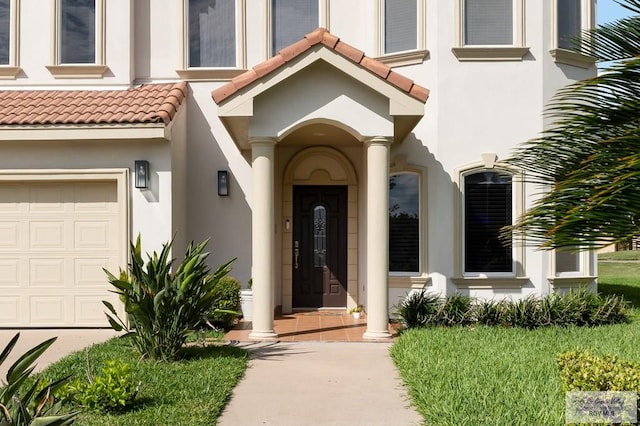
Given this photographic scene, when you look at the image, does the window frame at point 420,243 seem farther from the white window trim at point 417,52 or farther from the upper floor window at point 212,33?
the upper floor window at point 212,33

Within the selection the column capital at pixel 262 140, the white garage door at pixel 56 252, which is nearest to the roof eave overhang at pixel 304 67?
the column capital at pixel 262 140

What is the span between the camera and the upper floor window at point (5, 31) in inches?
491

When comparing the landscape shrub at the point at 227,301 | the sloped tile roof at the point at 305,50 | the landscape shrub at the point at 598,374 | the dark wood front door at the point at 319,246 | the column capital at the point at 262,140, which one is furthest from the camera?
the dark wood front door at the point at 319,246

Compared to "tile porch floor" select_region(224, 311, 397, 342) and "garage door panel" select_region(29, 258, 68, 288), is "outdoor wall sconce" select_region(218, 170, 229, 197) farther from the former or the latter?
"garage door panel" select_region(29, 258, 68, 288)

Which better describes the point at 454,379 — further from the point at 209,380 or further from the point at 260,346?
the point at 260,346

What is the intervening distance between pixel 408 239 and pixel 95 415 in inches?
284

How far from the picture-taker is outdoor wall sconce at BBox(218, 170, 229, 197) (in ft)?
40.7

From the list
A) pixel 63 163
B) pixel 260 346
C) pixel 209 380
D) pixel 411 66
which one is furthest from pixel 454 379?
pixel 63 163

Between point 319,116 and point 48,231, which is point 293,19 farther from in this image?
point 48,231

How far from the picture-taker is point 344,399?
21.9 ft

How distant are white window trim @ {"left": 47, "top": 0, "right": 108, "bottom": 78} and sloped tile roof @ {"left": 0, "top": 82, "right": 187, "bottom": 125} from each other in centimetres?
41

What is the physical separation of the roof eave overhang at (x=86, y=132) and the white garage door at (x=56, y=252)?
92 centimetres

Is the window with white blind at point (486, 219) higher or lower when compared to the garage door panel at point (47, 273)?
higher

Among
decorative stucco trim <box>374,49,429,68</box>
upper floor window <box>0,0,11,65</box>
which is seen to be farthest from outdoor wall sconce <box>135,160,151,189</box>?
decorative stucco trim <box>374,49,429,68</box>
